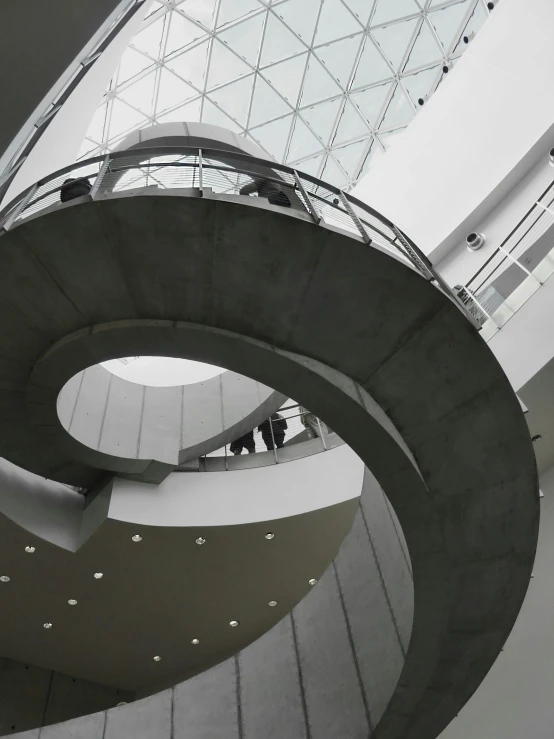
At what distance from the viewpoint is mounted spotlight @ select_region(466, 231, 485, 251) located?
24.6 metres

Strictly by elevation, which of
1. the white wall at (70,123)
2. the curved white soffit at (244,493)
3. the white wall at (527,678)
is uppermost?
the white wall at (70,123)

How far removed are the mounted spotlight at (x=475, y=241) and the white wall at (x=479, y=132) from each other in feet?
2.69

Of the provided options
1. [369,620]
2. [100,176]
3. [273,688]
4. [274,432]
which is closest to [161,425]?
[274,432]

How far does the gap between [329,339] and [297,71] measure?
3168 cm

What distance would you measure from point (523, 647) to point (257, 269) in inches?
435

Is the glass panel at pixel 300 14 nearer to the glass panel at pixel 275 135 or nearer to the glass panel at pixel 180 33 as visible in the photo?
the glass panel at pixel 180 33

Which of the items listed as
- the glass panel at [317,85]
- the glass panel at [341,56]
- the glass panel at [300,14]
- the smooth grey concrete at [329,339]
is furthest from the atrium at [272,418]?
the glass panel at [317,85]

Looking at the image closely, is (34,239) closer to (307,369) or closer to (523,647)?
(307,369)

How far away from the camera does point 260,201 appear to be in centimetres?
866

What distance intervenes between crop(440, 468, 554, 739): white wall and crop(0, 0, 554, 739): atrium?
0.22ft

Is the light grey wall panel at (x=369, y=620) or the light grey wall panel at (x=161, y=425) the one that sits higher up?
the light grey wall panel at (x=161, y=425)

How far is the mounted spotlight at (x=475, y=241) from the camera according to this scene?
24.6 meters

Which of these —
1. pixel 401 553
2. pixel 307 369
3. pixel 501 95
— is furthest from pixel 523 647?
pixel 501 95

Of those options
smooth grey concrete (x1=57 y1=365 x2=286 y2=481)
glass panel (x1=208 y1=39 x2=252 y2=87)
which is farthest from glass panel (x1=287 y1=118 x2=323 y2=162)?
smooth grey concrete (x1=57 y1=365 x2=286 y2=481)
